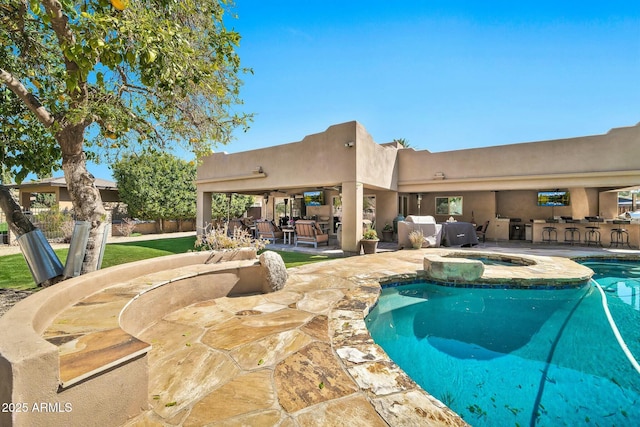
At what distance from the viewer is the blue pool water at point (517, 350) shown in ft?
9.48

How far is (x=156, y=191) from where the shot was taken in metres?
19.4

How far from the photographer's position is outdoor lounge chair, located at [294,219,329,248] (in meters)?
12.3

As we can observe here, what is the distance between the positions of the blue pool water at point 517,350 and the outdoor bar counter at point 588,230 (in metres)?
8.19

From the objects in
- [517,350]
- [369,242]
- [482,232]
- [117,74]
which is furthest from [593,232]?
[117,74]

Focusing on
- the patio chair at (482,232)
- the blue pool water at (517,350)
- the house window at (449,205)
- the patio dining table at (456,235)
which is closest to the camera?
the blue pool water at (517,350)

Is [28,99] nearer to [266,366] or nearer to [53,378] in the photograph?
[53,378]

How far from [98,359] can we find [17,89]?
4.30 meters

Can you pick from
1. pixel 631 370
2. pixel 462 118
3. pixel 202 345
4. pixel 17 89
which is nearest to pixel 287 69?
pixel 17 89

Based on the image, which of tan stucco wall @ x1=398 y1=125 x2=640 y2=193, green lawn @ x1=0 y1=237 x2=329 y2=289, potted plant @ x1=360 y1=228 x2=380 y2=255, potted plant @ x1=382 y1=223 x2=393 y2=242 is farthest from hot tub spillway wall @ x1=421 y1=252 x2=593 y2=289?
potted plant @ x1=382 y1=223 x2=393 y2=242

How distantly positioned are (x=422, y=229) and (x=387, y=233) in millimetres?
3003

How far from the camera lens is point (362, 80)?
11.8 m

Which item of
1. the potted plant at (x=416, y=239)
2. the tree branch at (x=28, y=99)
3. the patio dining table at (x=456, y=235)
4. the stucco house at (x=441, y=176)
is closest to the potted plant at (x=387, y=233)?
the stucco house at (x=441, y=176)

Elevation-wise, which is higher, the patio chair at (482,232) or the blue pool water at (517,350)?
the patio chair at (482,232)

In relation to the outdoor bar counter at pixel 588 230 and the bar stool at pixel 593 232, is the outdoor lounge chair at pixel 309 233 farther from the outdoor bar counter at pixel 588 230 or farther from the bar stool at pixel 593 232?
the bar stool at pixel 593 232
